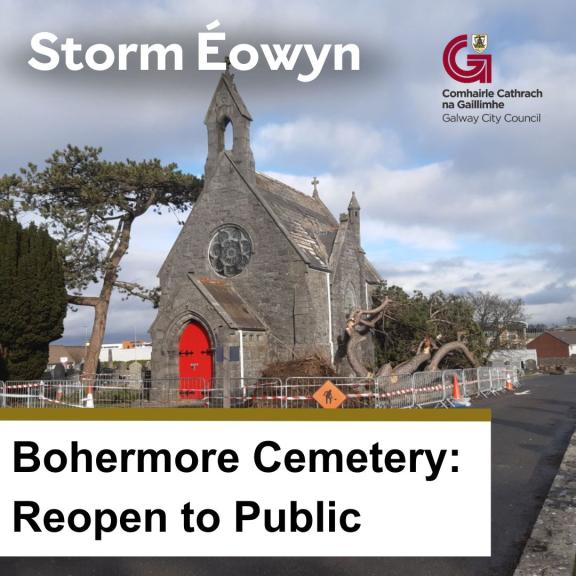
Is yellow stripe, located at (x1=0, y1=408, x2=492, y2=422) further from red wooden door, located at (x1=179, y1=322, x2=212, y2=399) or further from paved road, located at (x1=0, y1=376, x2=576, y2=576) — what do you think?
red wooden door, located at (x1=179, y1=322, x2=212, y2=399)

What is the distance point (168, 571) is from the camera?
5.96 meters

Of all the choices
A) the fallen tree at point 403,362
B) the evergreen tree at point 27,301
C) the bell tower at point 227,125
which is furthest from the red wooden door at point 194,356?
the bell tower at point 227,125

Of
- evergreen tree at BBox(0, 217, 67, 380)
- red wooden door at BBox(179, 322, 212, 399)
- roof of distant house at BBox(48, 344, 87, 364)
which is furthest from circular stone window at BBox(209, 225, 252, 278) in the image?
roof of distant house at BBox(48, 344, 87, 364)

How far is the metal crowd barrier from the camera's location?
17938 millimetres

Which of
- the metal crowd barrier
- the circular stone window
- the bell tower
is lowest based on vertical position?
the metal crowd barrier

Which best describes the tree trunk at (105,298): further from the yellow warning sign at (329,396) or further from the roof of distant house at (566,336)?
the roof of distant house at (566,336)

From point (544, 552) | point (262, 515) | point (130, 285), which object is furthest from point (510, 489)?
point (130, 285)

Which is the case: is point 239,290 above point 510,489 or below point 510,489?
above

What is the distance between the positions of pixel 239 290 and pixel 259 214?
329 cm

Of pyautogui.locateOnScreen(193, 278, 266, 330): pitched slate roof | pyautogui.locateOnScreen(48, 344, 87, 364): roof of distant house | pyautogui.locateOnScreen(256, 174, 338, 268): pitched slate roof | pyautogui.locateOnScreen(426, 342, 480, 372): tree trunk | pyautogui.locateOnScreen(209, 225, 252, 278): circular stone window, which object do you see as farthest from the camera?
pyautogui.locateOnScreen(48, 344, 87, 364): roof of distant house

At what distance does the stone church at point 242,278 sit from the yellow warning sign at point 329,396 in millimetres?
6592

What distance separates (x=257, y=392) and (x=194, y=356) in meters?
4.79

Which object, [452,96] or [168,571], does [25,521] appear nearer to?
[168,571]

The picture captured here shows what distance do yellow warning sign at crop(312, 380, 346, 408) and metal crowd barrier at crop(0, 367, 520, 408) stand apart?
5.17ft
